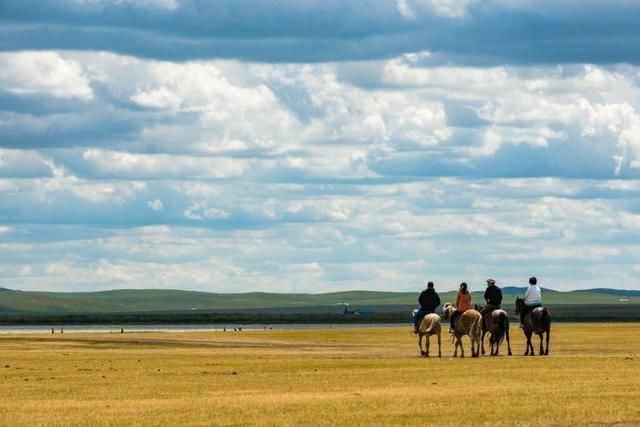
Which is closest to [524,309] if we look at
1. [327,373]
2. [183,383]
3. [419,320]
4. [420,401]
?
[419,320]

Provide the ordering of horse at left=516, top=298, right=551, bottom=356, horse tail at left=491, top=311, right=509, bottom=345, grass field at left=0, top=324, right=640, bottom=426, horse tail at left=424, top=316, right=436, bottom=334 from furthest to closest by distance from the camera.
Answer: horse at left=516, top=298, right=551, bottom=356, horse tail at left=491, top=311, right=509, bottom=345, horse tail at left=424, top=316, right=436, bottom=334, grass field at left=0, top=324, right=640, bottom=426

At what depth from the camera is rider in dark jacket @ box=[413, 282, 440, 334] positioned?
5456 centimetres

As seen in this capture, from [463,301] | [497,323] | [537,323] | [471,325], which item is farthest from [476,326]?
[537,323]

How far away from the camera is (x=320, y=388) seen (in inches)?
1476

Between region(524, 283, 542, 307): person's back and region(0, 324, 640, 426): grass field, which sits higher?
region(524, 283, 542, 307): person's back

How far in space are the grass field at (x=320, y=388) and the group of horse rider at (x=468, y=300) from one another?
1.83 m

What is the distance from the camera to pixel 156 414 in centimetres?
3097

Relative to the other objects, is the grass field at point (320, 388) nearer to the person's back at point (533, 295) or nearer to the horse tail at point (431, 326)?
the horse tail at point (431, 326)

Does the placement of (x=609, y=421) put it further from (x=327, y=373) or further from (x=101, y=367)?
(x=101, y=367)

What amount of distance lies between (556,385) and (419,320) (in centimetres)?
1967

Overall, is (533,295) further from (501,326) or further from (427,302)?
(427,302)

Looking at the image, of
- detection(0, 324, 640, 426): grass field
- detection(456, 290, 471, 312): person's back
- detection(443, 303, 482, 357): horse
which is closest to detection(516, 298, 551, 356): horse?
detection(0, 324, 640, 426): grass field

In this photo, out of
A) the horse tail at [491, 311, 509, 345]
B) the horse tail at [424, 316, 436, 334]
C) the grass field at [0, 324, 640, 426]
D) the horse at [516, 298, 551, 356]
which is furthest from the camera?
the horse at [516, 298, 551, 356]

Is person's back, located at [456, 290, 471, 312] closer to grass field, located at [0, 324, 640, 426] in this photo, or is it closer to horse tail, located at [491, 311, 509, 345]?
horse tail, located at [491, 311, 509, 345]
